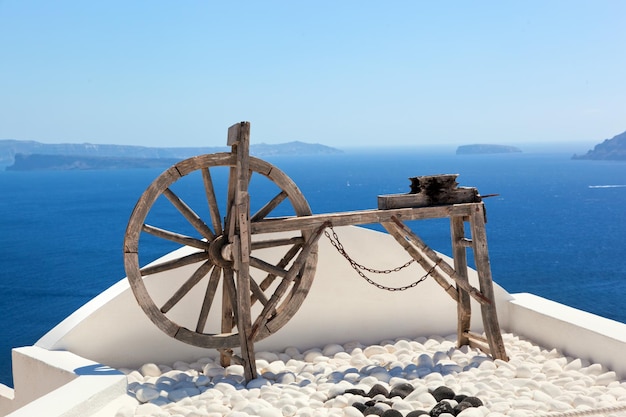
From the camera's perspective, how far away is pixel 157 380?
6.71 metres

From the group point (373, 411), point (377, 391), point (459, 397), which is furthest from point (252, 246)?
point (459, 397)

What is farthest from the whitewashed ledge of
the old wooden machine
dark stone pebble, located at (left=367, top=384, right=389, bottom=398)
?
dark stone pebble, located at (left=367, top=384, right=389, bottom=398)

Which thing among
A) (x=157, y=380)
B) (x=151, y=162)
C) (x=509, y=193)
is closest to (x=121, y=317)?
(x=157, y=380)

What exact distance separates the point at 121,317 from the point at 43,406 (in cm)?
200

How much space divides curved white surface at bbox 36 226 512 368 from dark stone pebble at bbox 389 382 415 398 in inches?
70.0

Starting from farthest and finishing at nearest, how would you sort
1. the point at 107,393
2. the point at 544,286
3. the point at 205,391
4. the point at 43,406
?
1. the point at 544,286
2. the point at 205,391
3. the point at 107,393
4. the point at 43,406

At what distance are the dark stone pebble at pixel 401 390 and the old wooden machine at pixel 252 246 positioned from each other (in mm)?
1215

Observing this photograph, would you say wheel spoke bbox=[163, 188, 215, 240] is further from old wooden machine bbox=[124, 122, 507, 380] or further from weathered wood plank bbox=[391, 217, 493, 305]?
weathered wood plank bbox=[391, 217, 493, 305]

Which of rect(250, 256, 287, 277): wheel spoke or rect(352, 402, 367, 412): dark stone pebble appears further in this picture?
rect(250, 256, 287, 277): wheel spoke

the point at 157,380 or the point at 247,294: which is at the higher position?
the point at 247,294

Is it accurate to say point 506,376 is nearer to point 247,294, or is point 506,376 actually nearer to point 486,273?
point 486,273

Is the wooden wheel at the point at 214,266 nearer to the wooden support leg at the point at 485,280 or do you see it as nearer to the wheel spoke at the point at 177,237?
the wheel spoke at the point at 177,237

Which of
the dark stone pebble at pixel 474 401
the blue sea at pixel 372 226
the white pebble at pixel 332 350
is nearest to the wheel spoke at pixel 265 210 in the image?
the white pebble at pixel 332 350

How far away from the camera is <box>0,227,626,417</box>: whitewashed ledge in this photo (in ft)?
21.3
